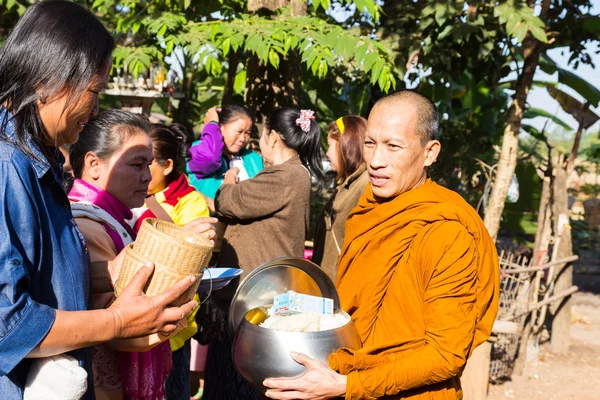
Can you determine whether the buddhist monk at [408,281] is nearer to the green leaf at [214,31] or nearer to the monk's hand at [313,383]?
the monk's hand at [313,383]

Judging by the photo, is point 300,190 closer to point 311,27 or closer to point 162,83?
point 311,27

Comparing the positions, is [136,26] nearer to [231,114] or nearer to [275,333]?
[231,114]

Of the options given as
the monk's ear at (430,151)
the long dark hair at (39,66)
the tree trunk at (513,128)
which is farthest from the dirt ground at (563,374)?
the long dark hair at (39,66)

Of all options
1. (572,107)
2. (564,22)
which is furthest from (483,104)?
(564,22)

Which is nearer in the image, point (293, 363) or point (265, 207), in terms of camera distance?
point (293, 363)

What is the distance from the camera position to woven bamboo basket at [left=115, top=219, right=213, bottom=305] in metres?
1.66

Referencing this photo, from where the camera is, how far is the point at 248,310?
88.9 inches

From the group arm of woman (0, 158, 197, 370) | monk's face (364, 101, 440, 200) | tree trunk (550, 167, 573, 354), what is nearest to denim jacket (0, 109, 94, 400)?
arm of woman (0, 158, 197, 370)

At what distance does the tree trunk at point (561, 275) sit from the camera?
6520 millimetres

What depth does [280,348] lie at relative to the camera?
6.37 ft

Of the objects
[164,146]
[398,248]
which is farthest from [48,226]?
[164,146]

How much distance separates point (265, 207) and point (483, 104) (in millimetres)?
6136

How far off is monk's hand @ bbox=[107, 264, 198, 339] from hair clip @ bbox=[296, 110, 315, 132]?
2362 mm

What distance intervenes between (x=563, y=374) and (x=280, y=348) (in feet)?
16.8
